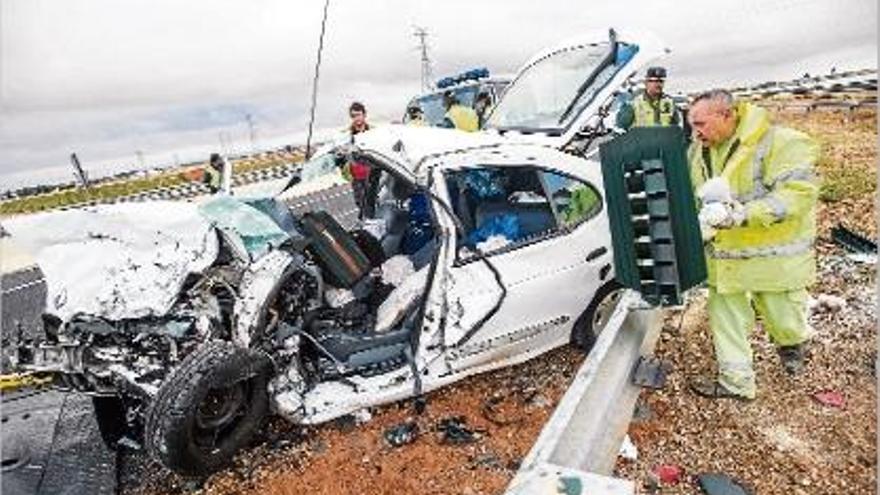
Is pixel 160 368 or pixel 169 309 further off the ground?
pixel 169 309

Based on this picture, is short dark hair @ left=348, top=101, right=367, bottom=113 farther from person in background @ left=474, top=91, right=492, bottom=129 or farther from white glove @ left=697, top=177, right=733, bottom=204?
white glove @ left=697, top=177, right=733, bottom=204

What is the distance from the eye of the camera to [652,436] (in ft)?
13.7

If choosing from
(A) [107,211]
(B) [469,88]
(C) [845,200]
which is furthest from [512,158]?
(B) [469,88]

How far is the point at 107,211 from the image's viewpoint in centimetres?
432

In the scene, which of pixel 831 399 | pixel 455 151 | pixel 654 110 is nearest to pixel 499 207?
pixel 455 151

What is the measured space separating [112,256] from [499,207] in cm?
261

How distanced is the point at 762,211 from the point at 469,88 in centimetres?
868

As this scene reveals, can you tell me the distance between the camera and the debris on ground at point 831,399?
4262 mm

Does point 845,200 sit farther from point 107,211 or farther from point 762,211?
point 107,211

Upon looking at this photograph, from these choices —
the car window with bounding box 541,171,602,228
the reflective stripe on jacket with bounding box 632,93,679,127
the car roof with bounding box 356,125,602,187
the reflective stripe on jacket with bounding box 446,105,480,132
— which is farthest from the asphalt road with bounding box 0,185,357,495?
the reflective stripe on jacket with bounding box 632,93,679,127

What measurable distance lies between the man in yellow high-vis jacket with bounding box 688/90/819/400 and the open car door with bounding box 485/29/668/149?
136cm

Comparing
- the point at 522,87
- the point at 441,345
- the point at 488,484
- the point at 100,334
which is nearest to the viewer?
the point at 488,484

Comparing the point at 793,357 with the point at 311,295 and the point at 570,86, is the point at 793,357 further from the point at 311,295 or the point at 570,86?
the point at 311,295

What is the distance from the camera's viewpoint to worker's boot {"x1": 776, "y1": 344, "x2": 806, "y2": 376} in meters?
4.55
